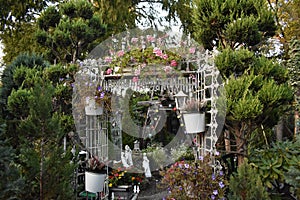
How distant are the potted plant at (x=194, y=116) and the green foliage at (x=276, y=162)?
2.27 feet

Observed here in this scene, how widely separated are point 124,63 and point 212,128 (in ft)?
4.68

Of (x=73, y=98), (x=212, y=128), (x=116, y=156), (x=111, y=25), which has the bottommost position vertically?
(x=116, y=156)

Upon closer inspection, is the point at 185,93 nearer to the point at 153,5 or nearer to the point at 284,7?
the point at 153,5

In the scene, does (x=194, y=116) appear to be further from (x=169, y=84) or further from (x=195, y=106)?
(x=169, y=84)

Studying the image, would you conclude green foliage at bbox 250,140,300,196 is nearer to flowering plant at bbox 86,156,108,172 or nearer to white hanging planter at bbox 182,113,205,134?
white hanging planter at bbox 182,113,205,134

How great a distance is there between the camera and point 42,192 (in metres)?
2.76

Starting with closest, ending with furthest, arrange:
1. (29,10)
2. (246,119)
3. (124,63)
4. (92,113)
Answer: (246,119) → (124,63) → (92,113) → (29,10)

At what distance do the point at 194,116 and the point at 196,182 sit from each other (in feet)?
2.67

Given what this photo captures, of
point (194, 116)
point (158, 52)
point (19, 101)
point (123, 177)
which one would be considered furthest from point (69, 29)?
point (123, 177)

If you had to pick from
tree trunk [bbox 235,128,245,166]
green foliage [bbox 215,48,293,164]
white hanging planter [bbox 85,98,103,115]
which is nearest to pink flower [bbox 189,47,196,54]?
green foliage [bbox 215,48,293,164]

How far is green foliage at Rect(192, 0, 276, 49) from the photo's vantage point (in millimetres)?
3455

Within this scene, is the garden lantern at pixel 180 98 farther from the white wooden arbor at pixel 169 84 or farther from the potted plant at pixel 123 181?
the potted plant at pixel 123 181

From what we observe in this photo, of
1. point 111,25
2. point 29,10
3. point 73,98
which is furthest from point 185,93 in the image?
point 29,10

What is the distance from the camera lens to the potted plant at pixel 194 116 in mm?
3775
